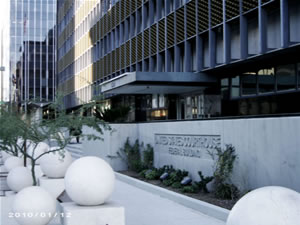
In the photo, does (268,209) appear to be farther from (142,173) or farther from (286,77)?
(286,77)

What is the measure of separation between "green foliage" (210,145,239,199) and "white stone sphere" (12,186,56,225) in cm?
435

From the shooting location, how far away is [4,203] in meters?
11.2

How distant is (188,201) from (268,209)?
20.4ft

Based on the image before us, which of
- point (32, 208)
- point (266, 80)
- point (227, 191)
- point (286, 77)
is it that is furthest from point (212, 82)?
point (32, 208)

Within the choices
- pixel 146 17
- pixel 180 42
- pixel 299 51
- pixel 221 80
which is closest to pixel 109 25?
pixel 146 17

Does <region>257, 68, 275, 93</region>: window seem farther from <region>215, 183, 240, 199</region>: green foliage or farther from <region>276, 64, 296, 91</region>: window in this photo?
<region>215, 183, 240, 199</region>: green foliage

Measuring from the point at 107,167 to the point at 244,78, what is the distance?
568 inches

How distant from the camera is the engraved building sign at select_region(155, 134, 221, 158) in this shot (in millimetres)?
12441

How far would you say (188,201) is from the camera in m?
10.3

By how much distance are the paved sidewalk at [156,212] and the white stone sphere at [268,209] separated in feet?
14.0

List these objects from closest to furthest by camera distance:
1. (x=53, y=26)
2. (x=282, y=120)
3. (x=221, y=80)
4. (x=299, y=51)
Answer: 1. (x=282, y=120)
2. (x=299, y=51)
3. (x=221, y=80)
4. (x=53, y=26)

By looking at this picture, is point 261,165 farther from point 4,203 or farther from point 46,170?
point 4,203

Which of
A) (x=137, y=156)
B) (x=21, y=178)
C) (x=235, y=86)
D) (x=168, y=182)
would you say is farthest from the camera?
(x=235, y=86)

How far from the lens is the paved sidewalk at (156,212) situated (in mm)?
8734
